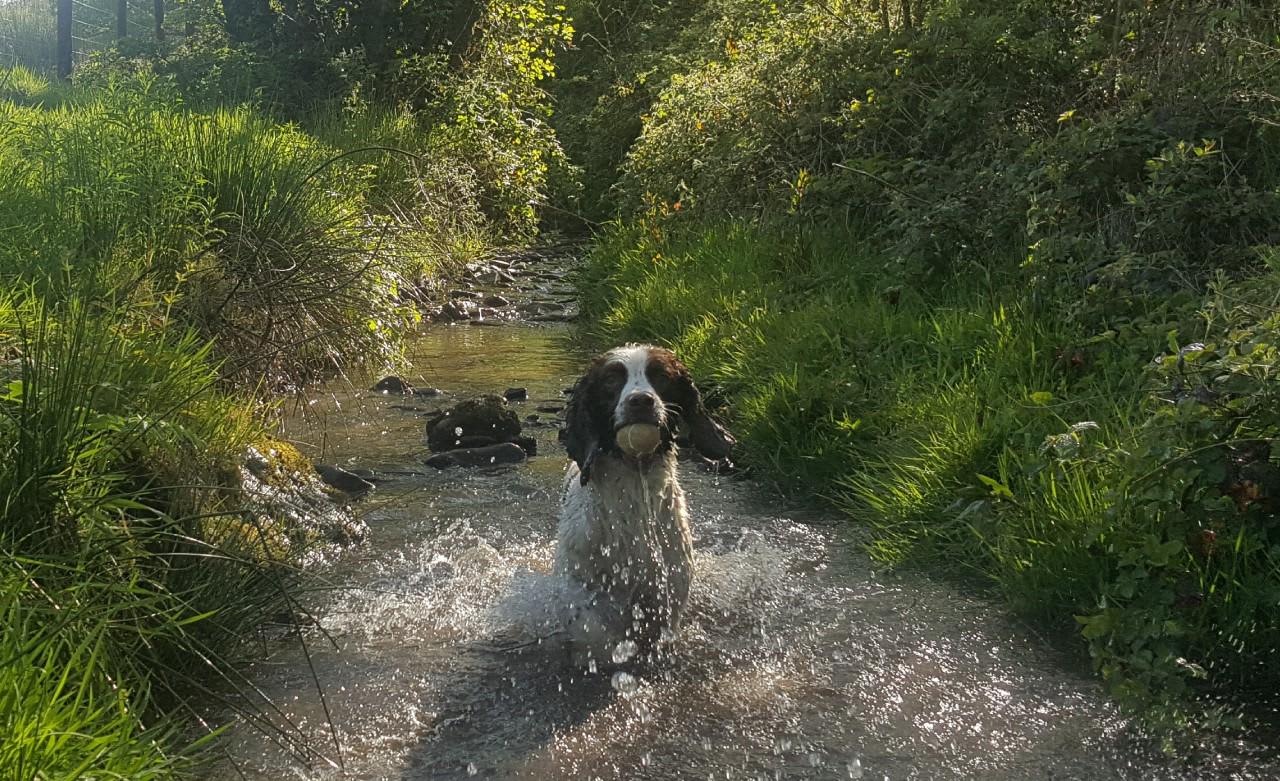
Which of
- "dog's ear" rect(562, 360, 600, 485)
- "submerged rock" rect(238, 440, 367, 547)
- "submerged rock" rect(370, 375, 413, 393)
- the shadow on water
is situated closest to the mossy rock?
"submerged rock" rect(238, 440, 367, 547)

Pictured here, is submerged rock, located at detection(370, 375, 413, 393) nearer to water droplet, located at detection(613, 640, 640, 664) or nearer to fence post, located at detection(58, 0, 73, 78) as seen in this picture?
water droplet, located at detection(613, 640, 640, 664)

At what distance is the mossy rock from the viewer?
6992mm

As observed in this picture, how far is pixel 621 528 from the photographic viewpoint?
15.1 feet

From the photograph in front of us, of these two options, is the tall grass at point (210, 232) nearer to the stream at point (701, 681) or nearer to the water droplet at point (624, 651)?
the stream at point (701, 681)

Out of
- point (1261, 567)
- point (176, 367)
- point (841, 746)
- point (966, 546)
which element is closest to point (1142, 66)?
point (966, 546)

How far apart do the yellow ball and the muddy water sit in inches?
29.9

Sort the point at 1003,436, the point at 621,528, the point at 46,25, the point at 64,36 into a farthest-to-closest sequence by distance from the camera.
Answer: the point at 46,25 < the point at 64,36 < the point at 1003,436 < the point at 621,528

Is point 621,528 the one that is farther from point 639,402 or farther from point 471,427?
point 471,427

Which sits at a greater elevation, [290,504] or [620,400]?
[620,400]

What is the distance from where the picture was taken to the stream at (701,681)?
3.54 meters

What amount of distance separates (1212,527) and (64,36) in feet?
79.1

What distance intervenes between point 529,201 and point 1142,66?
8.77 metres

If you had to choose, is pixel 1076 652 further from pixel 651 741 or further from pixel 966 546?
pixel 651 741

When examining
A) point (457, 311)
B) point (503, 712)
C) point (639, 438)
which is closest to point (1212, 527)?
point (639, 438)
